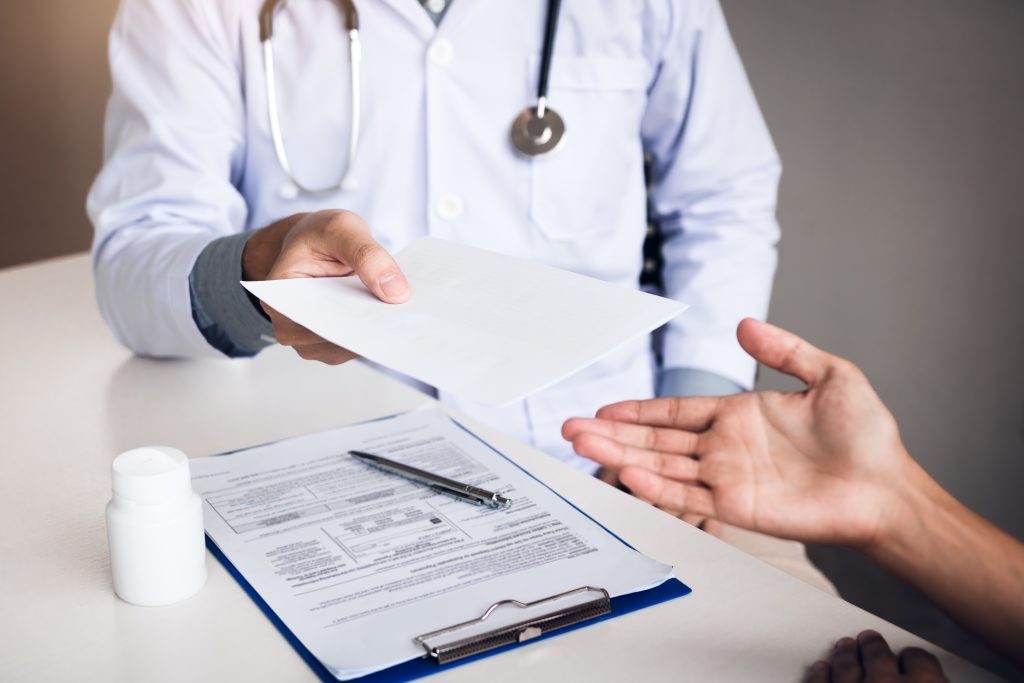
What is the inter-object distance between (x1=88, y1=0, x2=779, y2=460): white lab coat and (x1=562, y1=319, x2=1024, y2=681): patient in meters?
0.36

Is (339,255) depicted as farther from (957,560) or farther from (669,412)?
(957,560)

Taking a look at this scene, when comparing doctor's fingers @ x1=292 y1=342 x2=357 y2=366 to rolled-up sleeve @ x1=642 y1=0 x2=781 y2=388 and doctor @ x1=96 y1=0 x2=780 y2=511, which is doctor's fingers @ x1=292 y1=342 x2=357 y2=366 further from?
rolled-up sleeve @ x1=642 y1=0 x2=781 y2=388

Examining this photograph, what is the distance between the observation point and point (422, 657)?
1.88ft

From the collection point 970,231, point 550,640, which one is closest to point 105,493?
point 550,640

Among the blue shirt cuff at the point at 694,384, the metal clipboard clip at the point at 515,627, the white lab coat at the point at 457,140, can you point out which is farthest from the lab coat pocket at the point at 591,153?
the metal clipboard clip at the point at 515,627

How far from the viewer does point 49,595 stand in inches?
25.4

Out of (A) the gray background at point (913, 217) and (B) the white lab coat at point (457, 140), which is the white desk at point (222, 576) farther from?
(A) the gray background at point (913, 217)

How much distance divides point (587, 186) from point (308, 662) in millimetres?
806

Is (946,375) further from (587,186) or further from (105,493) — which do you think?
(105,493)

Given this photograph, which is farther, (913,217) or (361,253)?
(913,217)

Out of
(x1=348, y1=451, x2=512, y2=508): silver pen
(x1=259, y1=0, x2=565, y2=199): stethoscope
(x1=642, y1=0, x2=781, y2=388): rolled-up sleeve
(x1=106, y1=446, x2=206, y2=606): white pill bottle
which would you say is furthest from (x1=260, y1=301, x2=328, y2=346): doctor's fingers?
(x1=642, y1=0, x2=781, y2=388): rolled-up sleeve

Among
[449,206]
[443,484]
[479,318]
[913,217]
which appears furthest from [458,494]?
[913,217]

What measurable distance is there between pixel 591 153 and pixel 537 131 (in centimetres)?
9

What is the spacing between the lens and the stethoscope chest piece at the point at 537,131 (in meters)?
1.18
